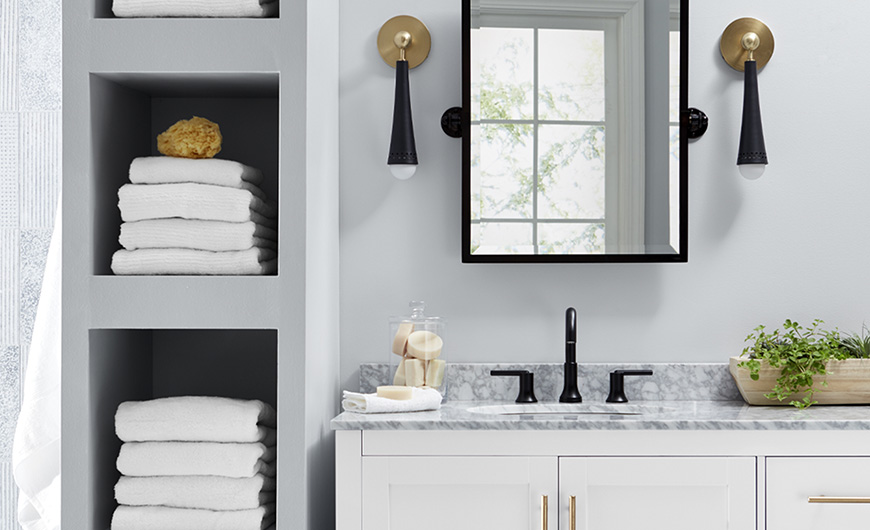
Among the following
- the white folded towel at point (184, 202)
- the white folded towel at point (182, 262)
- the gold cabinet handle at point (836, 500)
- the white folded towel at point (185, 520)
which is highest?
the white folded towel at point (184, 202)

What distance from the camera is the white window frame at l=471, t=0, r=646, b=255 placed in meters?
1.83

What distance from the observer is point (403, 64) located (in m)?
1.83

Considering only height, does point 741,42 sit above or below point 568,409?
above

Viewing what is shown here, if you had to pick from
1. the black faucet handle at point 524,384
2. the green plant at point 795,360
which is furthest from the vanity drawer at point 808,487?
the black faucet handle at point 524,384

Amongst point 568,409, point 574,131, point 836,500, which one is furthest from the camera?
point 574,131

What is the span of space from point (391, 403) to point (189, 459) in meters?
0.42

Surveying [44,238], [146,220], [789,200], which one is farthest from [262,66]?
[789,200]

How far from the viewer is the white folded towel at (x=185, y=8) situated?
4.86 feet

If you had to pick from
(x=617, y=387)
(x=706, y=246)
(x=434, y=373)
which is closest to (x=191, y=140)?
(x=434, y=373)

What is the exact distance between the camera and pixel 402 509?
1.50 m

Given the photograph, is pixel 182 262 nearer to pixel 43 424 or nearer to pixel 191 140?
pixel 191 140

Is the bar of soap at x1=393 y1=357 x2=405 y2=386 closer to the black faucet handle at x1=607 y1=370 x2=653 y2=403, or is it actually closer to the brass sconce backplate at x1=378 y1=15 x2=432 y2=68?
the black faucet handle at x1=607 y1=370 x2=653 y2=403

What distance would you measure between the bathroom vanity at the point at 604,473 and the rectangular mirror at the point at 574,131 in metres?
0.49

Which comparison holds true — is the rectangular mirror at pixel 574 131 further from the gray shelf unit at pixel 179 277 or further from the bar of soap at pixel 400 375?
the gray shelf unit at pixel 179 277
